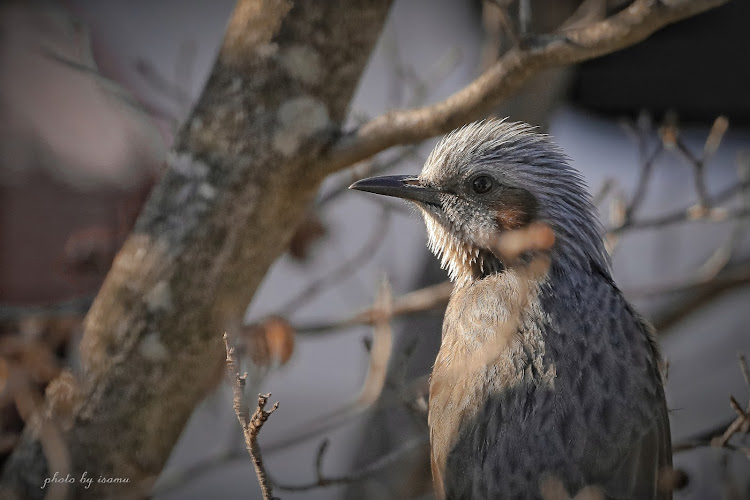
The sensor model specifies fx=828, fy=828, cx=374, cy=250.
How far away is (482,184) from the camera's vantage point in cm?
263

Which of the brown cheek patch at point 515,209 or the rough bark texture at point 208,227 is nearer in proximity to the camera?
the rough bark texture at point 208,227

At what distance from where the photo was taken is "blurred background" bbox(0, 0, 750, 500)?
3.38 metres

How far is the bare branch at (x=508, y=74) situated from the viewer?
78.7 inches

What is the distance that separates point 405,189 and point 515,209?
0.35 metres

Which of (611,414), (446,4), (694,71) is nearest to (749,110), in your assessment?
(694,71)

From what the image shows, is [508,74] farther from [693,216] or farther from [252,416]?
[693,216]

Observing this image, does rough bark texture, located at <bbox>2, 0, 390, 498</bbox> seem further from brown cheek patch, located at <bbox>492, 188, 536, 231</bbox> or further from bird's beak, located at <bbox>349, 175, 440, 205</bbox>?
brown cheek patch, located at <bbox>492, 188, 536, 231</bbox>

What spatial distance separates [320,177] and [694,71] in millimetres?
4038

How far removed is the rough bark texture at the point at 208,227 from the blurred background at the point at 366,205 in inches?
Result: 14.3

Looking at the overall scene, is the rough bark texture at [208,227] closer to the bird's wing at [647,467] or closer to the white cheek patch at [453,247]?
the white cheek patch at [453,247]

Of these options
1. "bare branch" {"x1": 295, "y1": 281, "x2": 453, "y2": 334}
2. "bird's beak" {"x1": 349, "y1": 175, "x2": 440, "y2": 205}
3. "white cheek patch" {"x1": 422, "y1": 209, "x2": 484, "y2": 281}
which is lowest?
"bare branch" {"x1": 295, "y1": 281, "x2": 453, "y2": 334}

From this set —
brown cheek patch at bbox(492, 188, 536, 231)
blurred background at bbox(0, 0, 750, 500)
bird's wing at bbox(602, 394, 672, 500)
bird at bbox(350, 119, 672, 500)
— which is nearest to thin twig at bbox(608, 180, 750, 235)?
blurred background at bbox(0, 0, 750, 500)

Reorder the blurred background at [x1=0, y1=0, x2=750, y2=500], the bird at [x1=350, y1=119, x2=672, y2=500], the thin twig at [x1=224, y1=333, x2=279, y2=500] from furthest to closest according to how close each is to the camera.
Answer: the blurred background at [x1=0, y1=0, x2=750, y2=500]
the bird at [x1=350, y1=119, x2=672, y2=500]
the thin twig at [x1=224, y1=333, x2=279, y2=500]

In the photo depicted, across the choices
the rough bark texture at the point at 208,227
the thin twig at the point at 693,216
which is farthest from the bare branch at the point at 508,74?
the thin twig at the point at 693,216
